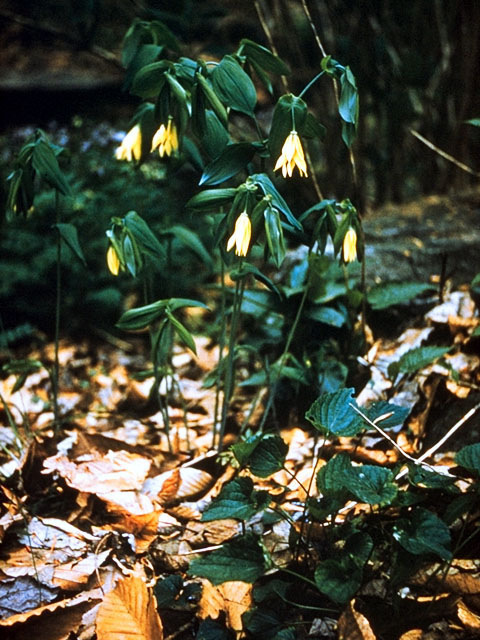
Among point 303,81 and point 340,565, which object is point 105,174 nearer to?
point 303,81

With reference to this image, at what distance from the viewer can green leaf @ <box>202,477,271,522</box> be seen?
3.85 feet

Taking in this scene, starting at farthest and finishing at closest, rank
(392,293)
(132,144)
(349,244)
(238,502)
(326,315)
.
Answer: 1. (392,293)
2. (326,315)
3. (132,144)
4. (349,244)
5. (238,502)

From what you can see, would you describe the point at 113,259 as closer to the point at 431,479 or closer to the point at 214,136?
the point at 214,136

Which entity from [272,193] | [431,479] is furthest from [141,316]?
[431,479]

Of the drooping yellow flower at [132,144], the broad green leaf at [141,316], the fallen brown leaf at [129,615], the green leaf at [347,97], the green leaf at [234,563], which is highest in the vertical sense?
the green leaf at [347,97]

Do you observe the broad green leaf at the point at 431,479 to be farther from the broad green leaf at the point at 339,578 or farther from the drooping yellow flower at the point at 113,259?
the drooping yellow flower at the point at 113,259

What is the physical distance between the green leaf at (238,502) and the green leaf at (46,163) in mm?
956

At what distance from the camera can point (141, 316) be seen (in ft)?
4.61

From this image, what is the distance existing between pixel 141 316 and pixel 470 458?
83 cm

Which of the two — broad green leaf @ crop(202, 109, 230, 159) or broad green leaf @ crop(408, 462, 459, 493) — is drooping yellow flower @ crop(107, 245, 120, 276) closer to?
broad green leaf @ crop(202, 109, 230, 159)

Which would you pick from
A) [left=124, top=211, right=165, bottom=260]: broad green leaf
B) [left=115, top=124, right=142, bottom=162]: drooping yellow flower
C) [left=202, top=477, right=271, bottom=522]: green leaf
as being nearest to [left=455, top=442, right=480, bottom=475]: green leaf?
[left=202, top=477, right=271, bottom=522]: green leaf

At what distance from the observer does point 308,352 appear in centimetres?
208

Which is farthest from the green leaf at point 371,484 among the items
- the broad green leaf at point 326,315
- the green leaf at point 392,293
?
the green leaf at point 392,293

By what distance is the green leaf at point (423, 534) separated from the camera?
107cm
